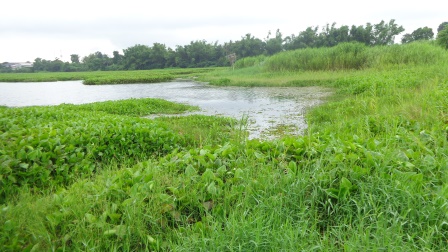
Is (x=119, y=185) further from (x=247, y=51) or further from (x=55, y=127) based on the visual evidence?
(x=247, y=51)

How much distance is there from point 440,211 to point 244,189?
144 cm

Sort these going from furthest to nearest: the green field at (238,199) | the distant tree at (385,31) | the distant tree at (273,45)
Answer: the distant tree at (273,45) < the distant tree at (385,31) < the green field at (238,199)

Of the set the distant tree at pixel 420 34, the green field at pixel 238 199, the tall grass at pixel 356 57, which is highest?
the distant tree at pixel 420 34

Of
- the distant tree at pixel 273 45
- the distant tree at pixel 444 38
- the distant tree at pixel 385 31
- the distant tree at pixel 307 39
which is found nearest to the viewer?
the distant tree at pixel 444 38

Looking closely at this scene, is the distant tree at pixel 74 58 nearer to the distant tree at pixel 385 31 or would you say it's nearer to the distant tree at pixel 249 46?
the distant tree at pixel 249 46

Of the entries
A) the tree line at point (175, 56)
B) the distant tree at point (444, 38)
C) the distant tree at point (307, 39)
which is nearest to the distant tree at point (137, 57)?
the tree line at point (175, 56)

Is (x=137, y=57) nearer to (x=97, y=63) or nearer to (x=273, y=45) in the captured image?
(x=97, y=63)

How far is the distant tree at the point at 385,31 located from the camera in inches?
1313

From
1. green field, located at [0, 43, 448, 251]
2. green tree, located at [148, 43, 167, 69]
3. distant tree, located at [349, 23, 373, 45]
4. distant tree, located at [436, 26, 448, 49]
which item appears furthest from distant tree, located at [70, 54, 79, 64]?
green field, located at [0, 43, 448, 251]

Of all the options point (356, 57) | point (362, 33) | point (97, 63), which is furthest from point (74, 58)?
point (356, 57)

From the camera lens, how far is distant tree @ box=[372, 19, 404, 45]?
33344 mm

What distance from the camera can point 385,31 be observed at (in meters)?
33.7

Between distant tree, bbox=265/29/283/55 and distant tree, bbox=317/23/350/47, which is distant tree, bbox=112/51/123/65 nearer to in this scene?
distant tree, bbox=265/29/283/55

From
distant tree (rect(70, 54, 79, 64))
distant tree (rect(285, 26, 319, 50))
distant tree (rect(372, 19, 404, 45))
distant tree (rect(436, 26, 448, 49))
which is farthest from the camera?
distant tree (rect(70, 54, 79, 64))
